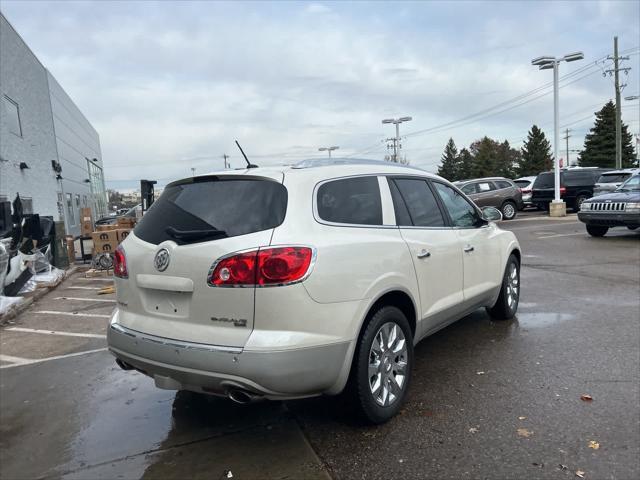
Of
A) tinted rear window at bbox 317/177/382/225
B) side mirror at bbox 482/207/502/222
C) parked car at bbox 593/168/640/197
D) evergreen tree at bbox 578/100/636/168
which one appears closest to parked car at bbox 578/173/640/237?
parked car at bbox 593/168/640/197

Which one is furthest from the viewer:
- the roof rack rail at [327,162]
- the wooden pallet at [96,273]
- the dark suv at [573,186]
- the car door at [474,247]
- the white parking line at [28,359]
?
the dark suv at [573,186]

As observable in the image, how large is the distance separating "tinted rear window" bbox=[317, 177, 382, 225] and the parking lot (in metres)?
1.23

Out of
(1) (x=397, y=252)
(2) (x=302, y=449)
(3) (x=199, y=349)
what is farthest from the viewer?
(1) (x=397, y=252)

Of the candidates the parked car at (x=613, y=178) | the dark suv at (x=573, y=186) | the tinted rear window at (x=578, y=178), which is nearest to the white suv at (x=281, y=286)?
the parked car at (x=613, y=178)

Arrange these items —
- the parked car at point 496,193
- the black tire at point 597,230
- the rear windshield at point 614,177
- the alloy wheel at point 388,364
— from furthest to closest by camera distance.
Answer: the parked car at point 496,193 → the rear windshield at point 614,177 → the black tire at point 597,230 → the alloy wheel at point 388,364

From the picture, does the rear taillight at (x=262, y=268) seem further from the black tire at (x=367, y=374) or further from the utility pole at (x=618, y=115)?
the utility pole at (x=618, y=115)

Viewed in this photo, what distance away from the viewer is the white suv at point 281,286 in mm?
2705

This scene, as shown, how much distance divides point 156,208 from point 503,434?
283 cm

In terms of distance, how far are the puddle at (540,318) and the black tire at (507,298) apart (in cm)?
15

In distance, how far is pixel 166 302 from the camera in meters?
3.02

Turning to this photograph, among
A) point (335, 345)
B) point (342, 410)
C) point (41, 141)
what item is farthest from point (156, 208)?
point (41, 141)

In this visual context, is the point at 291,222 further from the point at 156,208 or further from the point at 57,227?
the point at 57,227

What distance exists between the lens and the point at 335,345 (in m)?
A: 2.86

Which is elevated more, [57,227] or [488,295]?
[57,227]
